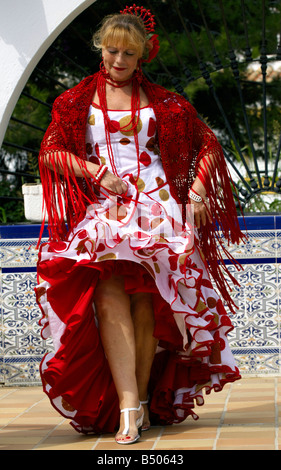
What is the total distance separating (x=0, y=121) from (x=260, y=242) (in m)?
1.45

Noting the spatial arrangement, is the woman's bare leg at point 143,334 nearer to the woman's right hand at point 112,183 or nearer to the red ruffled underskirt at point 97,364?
the red ruffled underskirt at point 97,364

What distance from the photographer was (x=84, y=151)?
329cm

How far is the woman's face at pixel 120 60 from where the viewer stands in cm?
321

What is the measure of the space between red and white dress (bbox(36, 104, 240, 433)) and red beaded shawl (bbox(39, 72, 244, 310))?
0.05m

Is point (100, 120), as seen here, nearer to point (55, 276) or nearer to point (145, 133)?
point (145, 133)

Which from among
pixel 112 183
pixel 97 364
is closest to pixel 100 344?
pixel 97 364

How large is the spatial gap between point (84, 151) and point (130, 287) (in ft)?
1.86

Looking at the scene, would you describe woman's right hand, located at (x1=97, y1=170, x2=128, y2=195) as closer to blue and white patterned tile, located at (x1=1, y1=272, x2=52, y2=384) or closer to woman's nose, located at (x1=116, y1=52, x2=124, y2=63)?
woman's nose, located at (x1=116, y1=52, x2=124, y2=63)

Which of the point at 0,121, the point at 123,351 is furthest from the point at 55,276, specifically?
the point at 0,121

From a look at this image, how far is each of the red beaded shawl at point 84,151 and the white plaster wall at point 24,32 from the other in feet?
2.95

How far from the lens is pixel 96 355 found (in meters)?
3.29

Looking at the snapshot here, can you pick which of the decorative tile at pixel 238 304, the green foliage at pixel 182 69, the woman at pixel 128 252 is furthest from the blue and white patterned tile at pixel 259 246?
the green foliage at pixel 182 69

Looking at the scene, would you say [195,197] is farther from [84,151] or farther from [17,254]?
[17,254]

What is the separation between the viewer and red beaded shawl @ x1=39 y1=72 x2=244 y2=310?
3277mm
